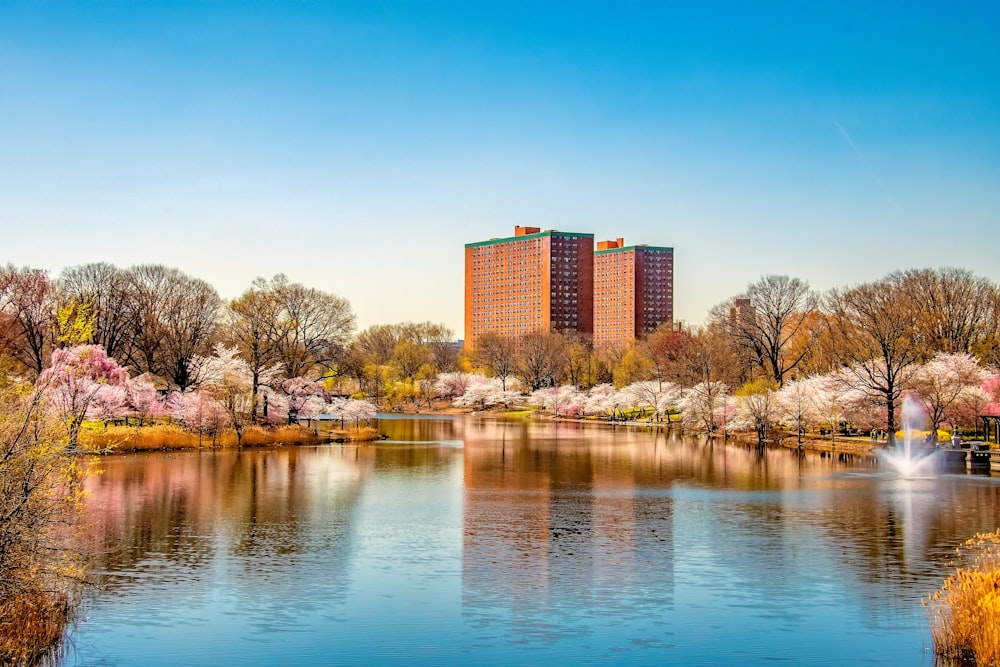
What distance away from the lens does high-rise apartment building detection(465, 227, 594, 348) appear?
6658 inches

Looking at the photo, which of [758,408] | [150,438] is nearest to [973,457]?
[758,408]

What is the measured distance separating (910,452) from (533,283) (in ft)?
409

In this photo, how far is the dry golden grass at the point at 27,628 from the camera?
13.0 m

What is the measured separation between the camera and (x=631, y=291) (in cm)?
17000

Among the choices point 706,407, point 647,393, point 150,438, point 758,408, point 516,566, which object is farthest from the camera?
point 647,393

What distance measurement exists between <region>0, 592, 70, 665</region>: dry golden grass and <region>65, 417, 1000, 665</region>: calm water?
1.42 feet

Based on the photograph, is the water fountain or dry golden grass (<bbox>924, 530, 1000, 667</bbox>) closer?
dry golden grass (<bbox>924, 530, 1000, 667</bbox>)

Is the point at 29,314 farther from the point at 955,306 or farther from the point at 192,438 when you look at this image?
the point at 955,306

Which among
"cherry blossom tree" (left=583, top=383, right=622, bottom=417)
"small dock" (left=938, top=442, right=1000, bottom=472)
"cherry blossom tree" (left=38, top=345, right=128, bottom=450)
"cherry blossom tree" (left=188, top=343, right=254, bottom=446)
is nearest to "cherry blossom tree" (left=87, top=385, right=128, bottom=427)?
"cherry blossom tree" (left=38, top=345, right=128, bottom=450)

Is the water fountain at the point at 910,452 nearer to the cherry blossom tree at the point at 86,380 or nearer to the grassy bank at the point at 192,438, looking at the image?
the grassy bank at the point at 192,438

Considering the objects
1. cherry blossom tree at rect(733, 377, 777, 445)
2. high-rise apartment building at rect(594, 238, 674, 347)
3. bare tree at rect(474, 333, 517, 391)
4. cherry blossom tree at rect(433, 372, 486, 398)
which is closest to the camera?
cherry blossom tree at rect(733, 377, 777, 445)

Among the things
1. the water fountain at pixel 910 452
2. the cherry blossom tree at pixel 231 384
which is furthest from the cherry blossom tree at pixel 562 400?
the water fountain at pixel 910 452

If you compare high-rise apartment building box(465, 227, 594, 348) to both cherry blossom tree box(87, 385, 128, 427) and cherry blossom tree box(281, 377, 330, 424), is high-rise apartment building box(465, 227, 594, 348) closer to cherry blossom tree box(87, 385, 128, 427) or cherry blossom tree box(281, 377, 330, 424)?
cherry blossom tree box(281, 377, 330, 424)

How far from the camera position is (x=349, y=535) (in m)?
24.0
